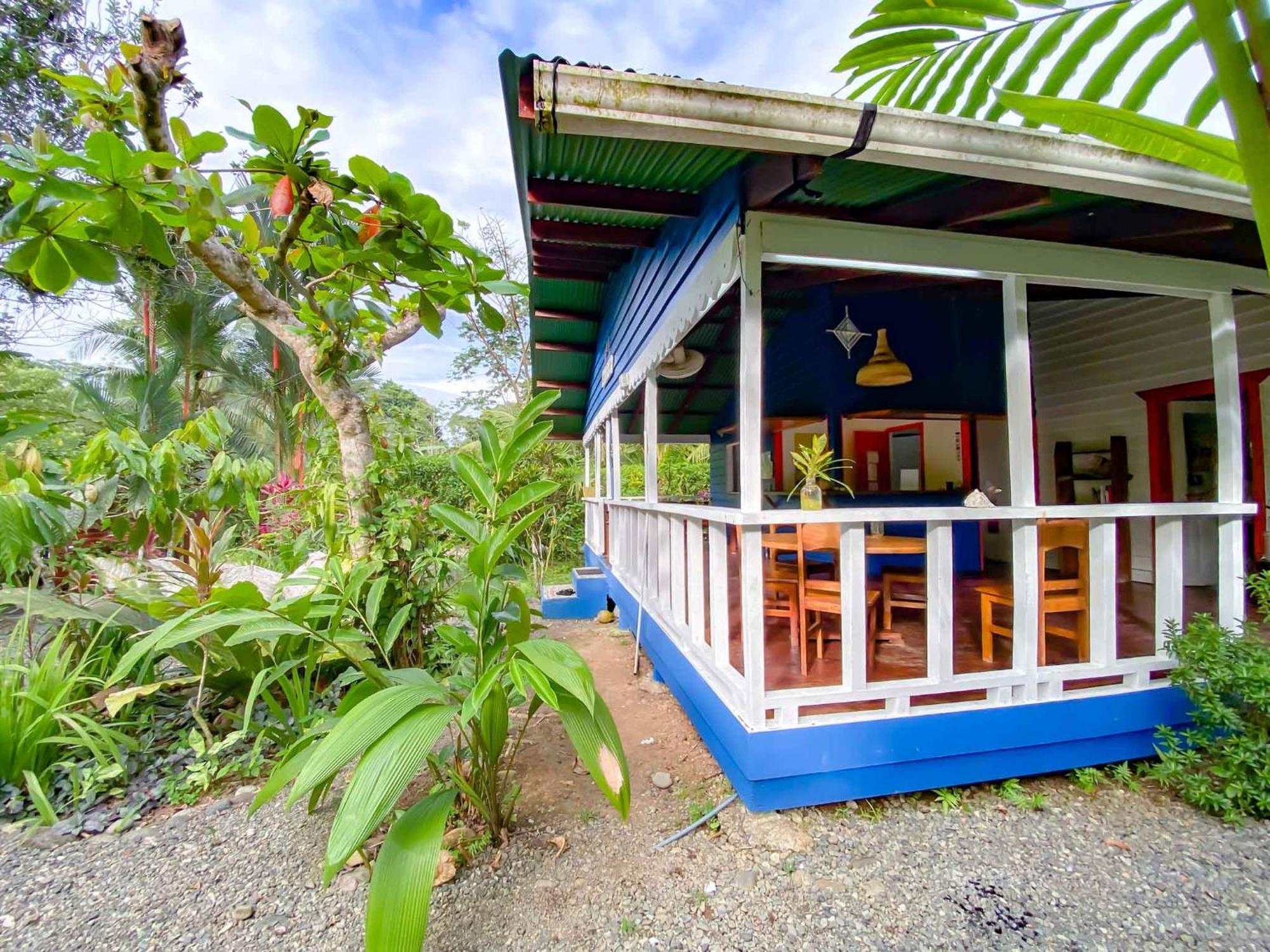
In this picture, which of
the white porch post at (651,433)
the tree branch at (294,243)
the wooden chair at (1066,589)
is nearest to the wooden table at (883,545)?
the wooden chair at (1066,589)

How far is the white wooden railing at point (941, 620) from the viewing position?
2361mm

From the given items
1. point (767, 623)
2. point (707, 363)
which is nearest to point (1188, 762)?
point (767, 623)

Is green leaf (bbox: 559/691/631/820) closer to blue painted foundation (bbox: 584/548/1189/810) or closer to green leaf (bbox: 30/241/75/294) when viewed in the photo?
blue painted foundation (bbox: 584/548/1189/810)

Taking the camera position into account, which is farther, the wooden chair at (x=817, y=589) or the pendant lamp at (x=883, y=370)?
the pendant lamp at (x=883, y=370)

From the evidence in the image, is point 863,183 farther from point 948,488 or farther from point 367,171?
point 948,488

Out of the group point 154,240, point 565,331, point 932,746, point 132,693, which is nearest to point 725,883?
point 932,746

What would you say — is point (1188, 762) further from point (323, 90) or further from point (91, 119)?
point (323, 90)

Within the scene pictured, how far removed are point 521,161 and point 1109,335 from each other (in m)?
5.15

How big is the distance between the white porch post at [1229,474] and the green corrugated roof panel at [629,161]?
2.52 metres

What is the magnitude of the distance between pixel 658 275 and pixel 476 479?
7.33 ft

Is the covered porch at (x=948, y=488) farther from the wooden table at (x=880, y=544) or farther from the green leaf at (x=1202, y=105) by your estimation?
the green leaf at (x=1202, y=105)

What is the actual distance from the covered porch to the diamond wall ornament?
194mm

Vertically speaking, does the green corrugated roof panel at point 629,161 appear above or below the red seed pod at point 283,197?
above

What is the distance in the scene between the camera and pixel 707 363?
7344 mm
